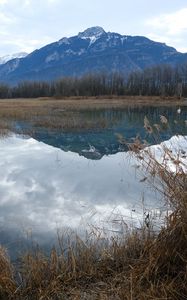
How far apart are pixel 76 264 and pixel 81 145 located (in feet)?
52.0

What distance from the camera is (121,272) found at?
595cm

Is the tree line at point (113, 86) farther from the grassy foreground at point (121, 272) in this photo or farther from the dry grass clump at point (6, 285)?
the dry grass clump at point (6, 285)

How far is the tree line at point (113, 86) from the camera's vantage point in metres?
110

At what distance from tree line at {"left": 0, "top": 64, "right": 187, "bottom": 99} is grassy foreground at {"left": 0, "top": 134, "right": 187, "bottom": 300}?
98.0 meters

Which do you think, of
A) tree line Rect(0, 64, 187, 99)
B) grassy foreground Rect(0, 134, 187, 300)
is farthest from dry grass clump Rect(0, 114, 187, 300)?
tree line Rect(0, 64, 187, 99)

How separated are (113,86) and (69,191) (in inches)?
4262

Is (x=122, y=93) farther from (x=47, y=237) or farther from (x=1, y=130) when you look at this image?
(x=47, y=237)

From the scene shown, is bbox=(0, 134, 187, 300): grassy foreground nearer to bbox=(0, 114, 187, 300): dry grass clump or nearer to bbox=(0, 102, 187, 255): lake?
bbox=(0, 114, 187, 300): dry grass clump

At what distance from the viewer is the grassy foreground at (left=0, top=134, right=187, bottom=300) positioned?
5238 mm

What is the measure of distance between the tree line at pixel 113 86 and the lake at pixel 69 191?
86054mm

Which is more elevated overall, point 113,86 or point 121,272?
point 113,86

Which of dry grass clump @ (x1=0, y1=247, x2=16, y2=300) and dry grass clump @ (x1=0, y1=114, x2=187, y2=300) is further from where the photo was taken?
dry grass clump @ (x1=0, y1=247, x2=16, y2=300)

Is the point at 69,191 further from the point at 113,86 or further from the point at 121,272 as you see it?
the point at 113,86

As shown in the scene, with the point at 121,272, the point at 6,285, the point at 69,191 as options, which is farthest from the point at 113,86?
the point at 6,285
